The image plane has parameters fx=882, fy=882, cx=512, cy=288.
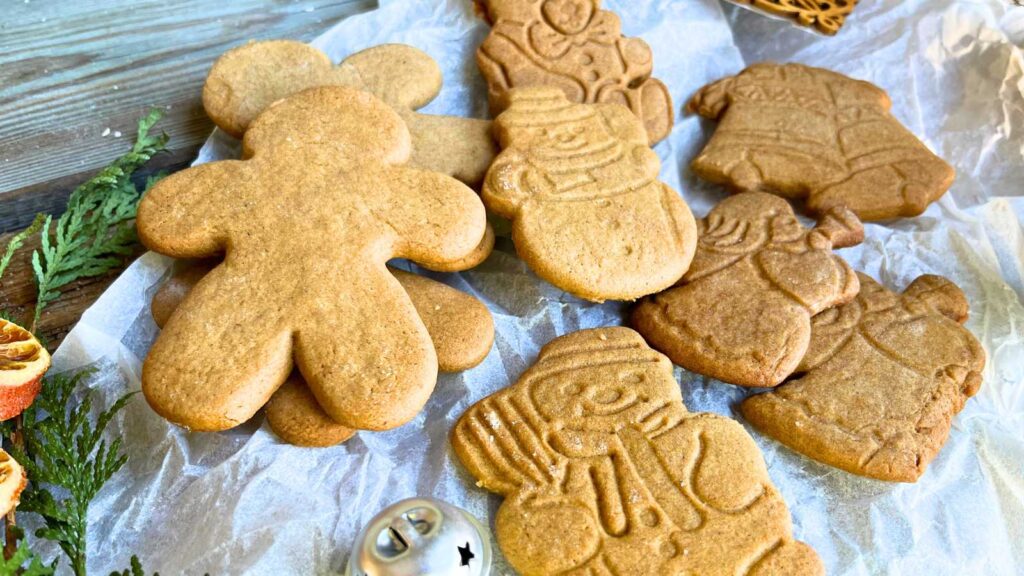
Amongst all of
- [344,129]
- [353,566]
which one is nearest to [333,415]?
[353,566]

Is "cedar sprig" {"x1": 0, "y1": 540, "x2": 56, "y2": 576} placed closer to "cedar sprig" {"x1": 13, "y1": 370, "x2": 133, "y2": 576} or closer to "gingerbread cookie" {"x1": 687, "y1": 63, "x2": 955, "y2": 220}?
"cedar sprig" {"x1": 13, "y1": 370, "x2": 133, "y2": 576}

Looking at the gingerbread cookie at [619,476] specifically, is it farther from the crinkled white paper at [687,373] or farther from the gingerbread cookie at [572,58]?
the gingerbread cookie at [572,58]

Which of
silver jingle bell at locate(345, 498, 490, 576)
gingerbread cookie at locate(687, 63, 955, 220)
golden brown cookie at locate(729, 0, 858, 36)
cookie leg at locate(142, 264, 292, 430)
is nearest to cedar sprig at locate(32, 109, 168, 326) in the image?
cookie leg at locate(142, 264, 292, 430)

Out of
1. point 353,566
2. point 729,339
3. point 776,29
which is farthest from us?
point 776,29

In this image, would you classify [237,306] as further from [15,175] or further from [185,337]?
[15,175]

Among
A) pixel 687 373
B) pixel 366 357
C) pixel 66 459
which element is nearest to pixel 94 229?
pixel 66 459

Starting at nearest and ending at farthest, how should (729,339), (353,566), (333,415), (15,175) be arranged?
(353,566) < (333,415) < (729,339) < (15,175)

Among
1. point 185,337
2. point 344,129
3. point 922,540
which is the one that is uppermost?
point 344,129
